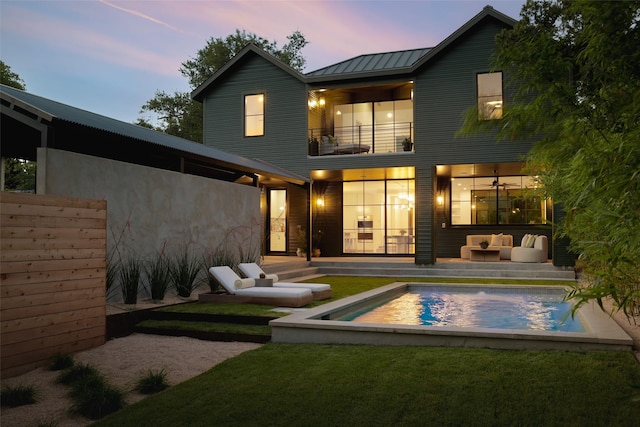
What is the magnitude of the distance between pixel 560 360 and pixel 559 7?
1572cm

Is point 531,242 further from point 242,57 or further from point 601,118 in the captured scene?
point 601,118

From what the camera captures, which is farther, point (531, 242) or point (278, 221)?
point (278, 221)

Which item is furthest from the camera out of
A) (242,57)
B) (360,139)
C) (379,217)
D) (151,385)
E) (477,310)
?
(360,139)

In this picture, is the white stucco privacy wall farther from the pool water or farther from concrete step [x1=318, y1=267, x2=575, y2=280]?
the pool water

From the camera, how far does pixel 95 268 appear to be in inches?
236

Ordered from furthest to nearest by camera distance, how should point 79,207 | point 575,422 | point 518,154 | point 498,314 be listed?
point 518,154 → point 498,314 → point 79,207 → point 575,422

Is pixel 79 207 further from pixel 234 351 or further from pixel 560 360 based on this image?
pixel 560 360

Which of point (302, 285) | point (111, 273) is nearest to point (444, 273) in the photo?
point (302, 285)

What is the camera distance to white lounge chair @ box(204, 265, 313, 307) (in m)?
8.13

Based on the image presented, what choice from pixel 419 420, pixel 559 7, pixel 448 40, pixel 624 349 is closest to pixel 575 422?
pixel 419 420

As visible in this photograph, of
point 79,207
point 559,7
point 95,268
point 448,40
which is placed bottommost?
point 95,268

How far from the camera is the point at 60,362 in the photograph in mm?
5176

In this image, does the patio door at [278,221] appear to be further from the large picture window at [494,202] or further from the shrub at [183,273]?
the shrub at [183,273]

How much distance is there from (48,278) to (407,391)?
374cm
